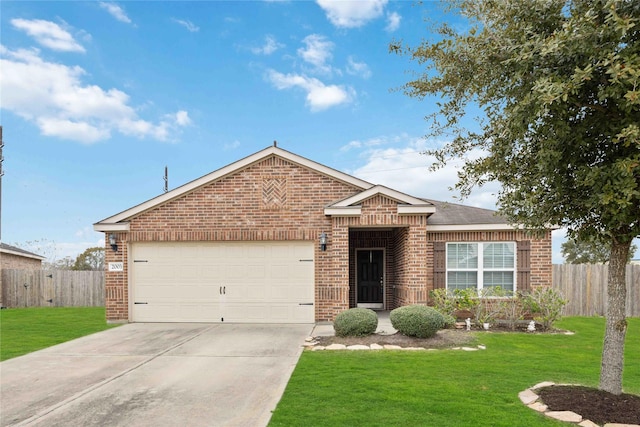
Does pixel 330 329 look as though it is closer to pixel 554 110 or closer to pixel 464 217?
pixel 464 217

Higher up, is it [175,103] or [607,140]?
[175,103]

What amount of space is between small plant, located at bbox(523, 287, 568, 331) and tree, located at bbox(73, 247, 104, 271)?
1214 inches

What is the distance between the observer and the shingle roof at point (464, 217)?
40.6 feet

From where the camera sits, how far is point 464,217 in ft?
42.9

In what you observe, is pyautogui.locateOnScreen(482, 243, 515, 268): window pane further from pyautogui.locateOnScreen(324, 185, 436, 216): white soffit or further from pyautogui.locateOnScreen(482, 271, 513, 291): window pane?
pyautogui.locateOnScreen(324, 185, 436, 216): white soffit

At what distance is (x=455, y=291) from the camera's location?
38.5 ft

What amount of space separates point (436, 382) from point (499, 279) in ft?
22.8

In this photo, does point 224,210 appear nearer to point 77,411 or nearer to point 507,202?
point 77,411

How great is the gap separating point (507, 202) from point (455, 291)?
21.3 feet

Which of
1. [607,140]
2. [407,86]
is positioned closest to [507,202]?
[607,140]

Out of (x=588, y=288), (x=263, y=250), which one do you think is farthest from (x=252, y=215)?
(x=588, y=288)

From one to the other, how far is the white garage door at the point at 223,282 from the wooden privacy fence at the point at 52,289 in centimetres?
852

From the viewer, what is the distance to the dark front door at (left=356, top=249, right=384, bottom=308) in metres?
15.4

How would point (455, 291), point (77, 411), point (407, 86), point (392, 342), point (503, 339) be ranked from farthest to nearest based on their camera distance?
1. point (455, 291)
2. point (503, 339)
3. point (392, 342)
4. point (407, 86)
5. point (77, 411)
